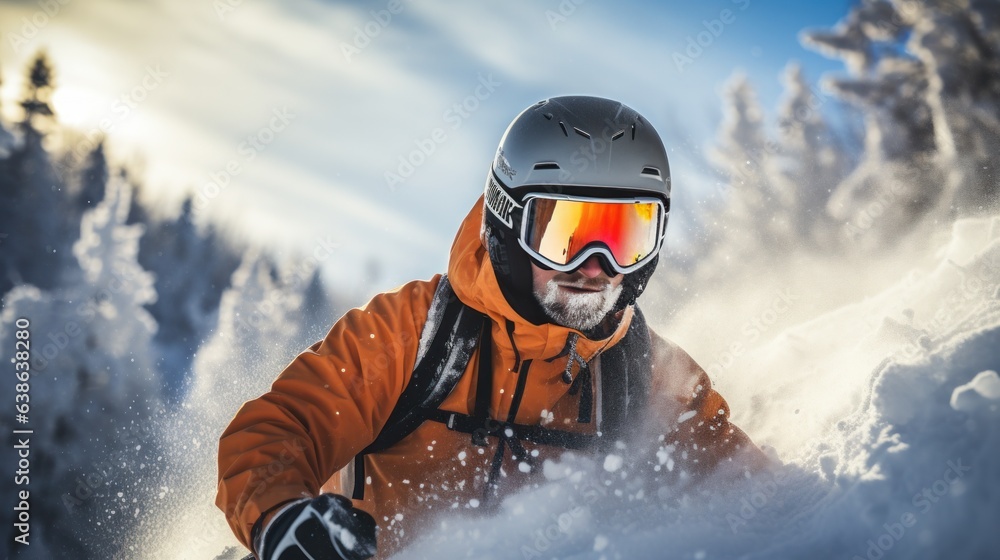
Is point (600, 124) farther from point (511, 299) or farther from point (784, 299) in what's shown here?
point (784, 299)

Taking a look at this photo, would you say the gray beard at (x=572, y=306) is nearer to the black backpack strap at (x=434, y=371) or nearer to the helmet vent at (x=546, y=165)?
the black backpack strap at (x=434, y=371)

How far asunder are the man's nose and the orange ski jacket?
28 cm

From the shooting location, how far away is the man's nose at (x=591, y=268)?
9.61 feet

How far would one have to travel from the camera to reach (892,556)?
1.52 metres

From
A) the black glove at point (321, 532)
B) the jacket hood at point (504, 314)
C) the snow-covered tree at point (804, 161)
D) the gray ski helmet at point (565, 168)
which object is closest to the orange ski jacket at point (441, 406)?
the jacket hood at point (504, 314)

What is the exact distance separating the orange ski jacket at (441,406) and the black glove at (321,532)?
39 centimetres

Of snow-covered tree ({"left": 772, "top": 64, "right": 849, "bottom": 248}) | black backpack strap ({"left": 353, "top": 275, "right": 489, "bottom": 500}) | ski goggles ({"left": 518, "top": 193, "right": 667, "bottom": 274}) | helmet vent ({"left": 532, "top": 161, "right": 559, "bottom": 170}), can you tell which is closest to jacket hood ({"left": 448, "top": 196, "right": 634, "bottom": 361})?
black backpack strap ({"left": 353, "top": 275, "right": 489, "bottom": 500})

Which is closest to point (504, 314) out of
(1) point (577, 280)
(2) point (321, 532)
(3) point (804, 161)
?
(1) point (577, 280)

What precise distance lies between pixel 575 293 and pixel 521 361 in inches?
16.1

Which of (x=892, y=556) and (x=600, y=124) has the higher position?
(x=600, y=124)

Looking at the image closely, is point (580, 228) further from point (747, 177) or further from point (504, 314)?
point (747, 177)

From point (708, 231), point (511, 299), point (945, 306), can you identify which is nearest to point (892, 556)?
point (945, 306)

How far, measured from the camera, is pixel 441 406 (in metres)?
2.92

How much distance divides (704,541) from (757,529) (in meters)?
0.16
